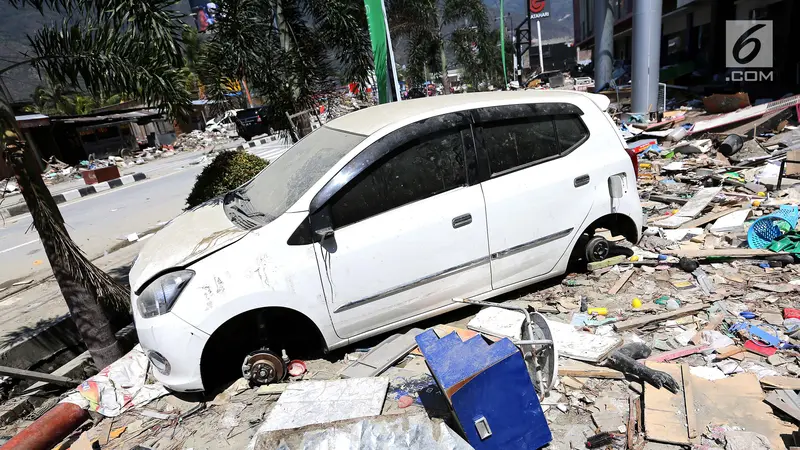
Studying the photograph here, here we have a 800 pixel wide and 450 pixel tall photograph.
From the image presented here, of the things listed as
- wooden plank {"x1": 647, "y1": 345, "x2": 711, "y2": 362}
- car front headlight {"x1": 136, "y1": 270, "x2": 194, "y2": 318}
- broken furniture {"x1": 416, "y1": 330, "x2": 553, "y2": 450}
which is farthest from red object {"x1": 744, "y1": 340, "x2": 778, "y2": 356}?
car front headlight {"x1": 136, "y1": 270, "x2": 194, "y2": 318}

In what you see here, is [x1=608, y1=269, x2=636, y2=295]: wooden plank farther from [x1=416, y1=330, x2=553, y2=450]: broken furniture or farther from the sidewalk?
the sidewalk

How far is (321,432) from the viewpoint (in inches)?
97.3

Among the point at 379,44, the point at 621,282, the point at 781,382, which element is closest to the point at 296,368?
the point at 621,282

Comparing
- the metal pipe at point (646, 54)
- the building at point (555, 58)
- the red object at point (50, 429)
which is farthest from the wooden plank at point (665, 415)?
the building at point (555, 58)

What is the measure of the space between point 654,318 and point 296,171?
3021mm

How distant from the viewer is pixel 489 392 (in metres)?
2.34

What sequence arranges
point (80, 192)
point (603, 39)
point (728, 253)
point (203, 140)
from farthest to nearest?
point (203, 140), point (603, 39), point (80, 192), point (728, 253)

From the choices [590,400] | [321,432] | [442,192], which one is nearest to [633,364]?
[590,400]

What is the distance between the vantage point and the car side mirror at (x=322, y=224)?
3.23m

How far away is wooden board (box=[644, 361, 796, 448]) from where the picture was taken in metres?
2.58

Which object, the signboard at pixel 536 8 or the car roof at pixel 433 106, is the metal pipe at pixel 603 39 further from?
the signboard at pixel 536 8

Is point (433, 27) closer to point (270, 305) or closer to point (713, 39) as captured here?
point (713, 39)

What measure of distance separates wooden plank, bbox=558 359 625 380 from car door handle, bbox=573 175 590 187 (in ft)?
4.88

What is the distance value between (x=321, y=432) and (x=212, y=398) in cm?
137
